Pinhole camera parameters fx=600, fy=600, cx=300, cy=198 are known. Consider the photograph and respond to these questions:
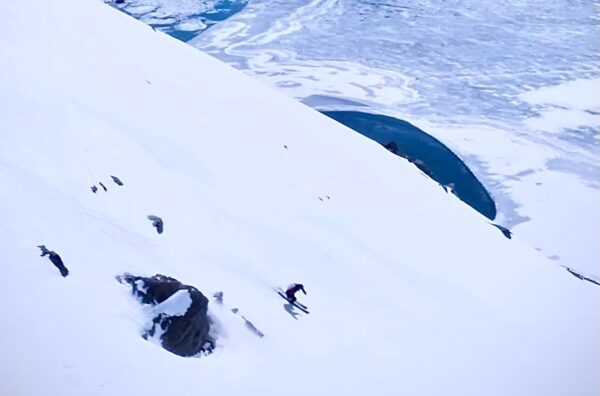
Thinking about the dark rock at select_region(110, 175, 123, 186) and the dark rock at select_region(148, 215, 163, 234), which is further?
the dark rock at select_region(110, 175, 123, 186)

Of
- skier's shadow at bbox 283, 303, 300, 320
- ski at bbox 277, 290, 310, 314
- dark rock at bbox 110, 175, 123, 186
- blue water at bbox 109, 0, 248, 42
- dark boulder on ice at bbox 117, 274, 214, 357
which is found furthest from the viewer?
blue water at bbox 109, 0, 248, 42

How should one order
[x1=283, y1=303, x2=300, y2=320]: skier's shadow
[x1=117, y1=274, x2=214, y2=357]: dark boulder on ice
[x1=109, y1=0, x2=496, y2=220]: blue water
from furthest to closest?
1. [x1=109, y1=0, x2=496, y2=220]: blue water
2. [x1=283, y1=303, x2=300, y2=320]: skier's shadow
3. [x1=117, y1=274, x2=214, y2=357]: dark boulder on ice

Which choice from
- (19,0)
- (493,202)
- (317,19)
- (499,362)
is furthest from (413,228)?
(317,19)

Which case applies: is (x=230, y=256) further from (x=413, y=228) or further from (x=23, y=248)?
(x=413, y=228)

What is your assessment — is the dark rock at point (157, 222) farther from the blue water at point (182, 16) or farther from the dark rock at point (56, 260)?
the blue water at point (182, 16)

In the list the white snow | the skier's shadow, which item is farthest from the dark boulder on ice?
the skier's shadow

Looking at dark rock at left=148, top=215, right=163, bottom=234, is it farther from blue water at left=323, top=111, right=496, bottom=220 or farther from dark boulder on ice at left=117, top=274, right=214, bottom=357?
blue water at left=323, top=111, right=496, bottom=220
